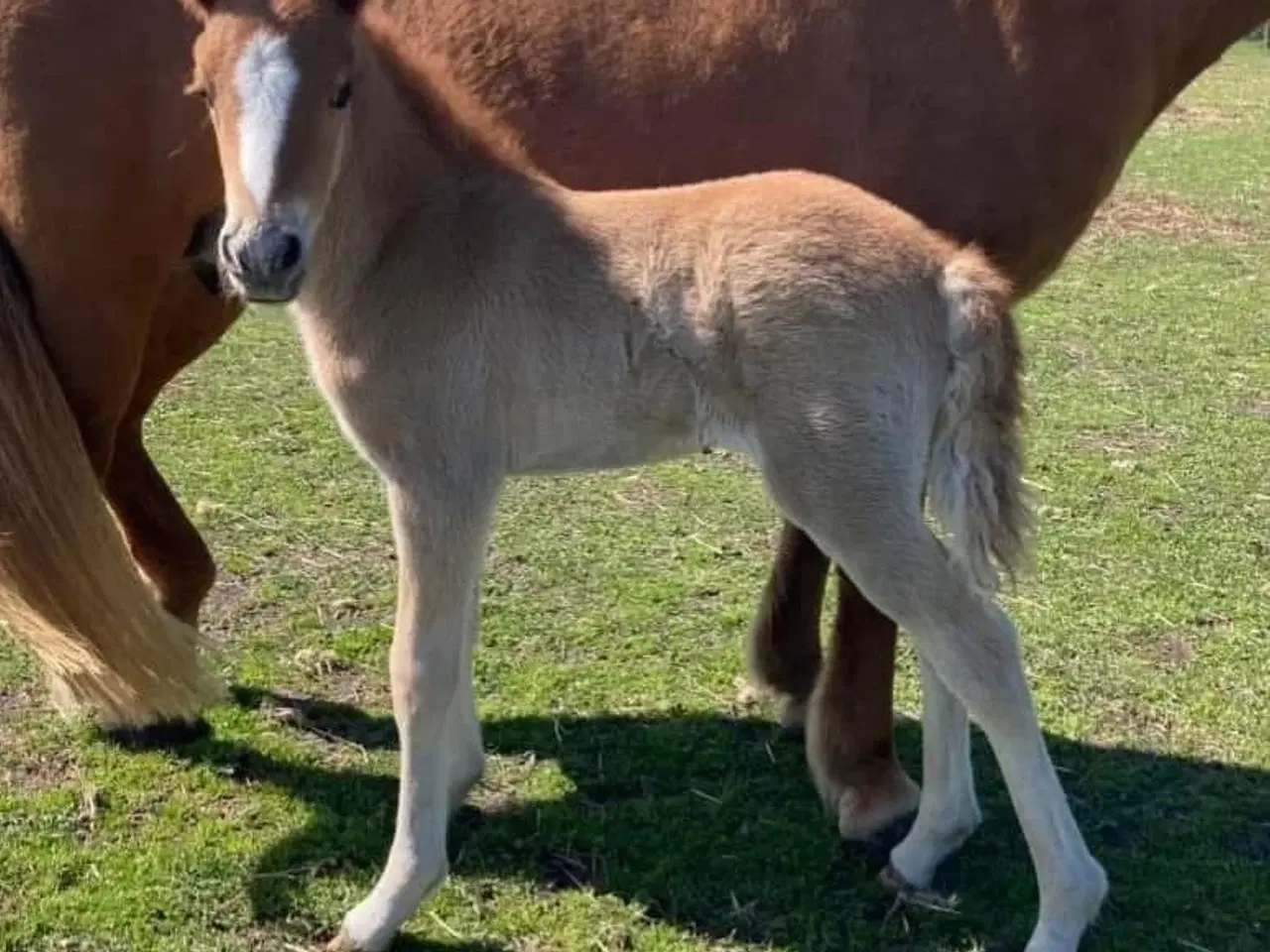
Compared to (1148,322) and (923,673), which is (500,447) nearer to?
(923,673)

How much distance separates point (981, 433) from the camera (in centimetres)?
241

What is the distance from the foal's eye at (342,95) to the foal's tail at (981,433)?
3.13 feet

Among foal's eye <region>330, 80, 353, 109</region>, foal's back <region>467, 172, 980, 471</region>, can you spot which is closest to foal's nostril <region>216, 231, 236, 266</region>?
foal's eye <region>330, 80, 353, 109</region>

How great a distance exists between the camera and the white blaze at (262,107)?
213 cm

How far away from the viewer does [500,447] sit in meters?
2.47

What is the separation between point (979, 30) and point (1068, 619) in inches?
65.9

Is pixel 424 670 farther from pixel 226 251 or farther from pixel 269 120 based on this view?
pixel 269 120

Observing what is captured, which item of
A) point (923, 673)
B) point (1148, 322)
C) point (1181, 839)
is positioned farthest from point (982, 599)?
point (1148, 322)

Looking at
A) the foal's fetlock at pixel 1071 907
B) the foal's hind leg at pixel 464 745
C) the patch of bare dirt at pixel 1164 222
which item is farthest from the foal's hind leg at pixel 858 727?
the patch of bare dirt at pixel 1164 222

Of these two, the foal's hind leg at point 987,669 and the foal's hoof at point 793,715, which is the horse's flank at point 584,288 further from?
the foal's hoof at point 793,715

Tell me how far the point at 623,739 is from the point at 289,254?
158 cm

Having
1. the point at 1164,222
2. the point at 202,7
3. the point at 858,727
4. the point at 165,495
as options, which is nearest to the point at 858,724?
the point at 858,727

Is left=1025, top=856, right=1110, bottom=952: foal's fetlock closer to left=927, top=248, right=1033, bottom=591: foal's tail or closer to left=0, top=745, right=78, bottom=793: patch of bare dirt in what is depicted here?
left=927, top=248, right=1033, bottom=591: foal's tail

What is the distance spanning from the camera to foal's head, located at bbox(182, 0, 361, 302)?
6.97ft
